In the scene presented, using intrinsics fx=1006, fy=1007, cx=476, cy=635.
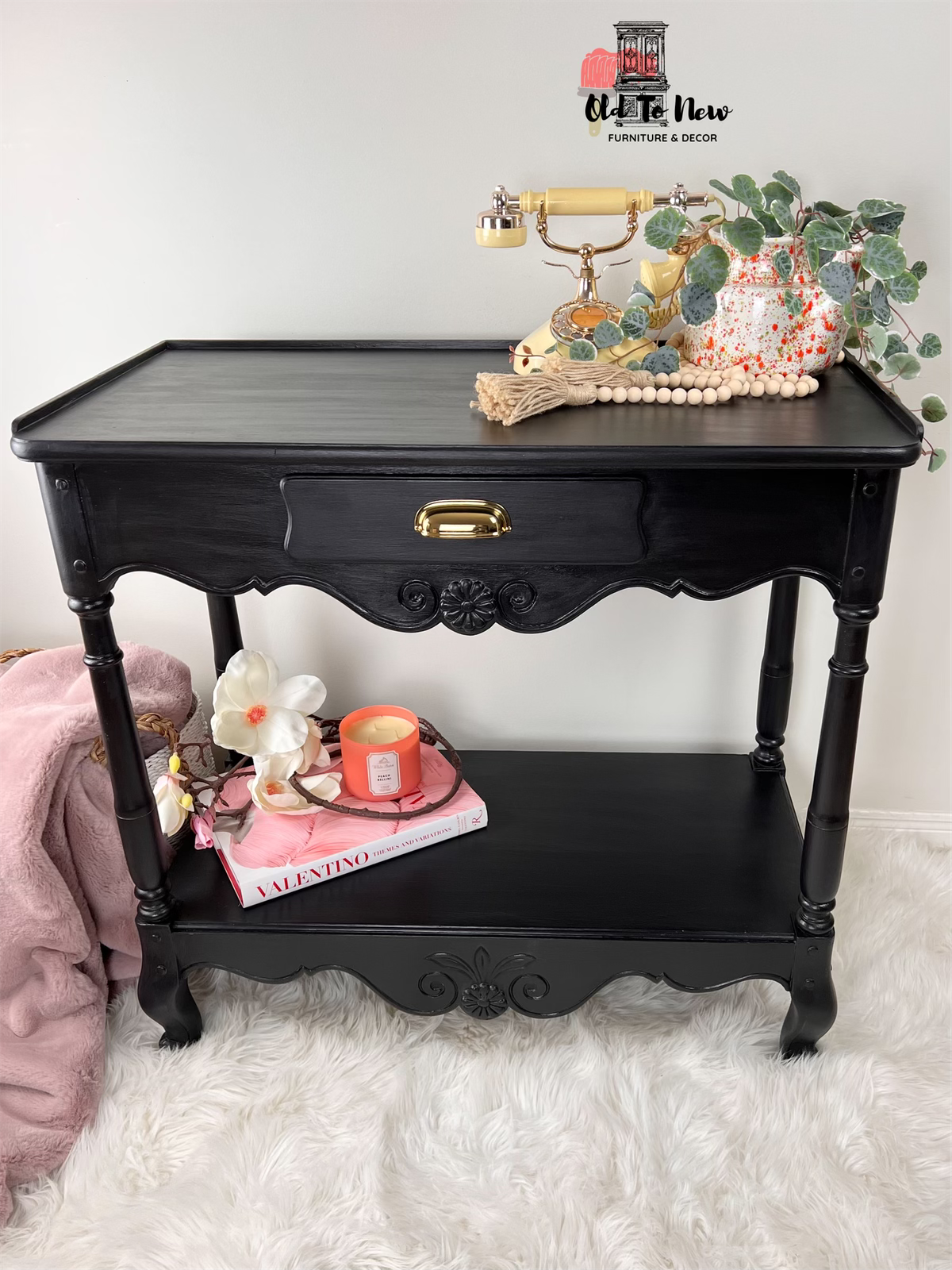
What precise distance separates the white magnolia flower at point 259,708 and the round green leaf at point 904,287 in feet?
2.57

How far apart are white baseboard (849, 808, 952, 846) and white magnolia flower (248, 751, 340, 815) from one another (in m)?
0.83

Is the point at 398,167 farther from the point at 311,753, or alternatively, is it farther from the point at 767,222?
the point at 311,753

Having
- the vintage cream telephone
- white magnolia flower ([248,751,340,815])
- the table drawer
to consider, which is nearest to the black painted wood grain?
the table drawer

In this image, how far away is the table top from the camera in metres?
0.86

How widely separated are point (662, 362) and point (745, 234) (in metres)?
0.14

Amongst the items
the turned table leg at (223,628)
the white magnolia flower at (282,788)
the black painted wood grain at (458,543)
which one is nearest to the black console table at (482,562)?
the black painted wood grain at (458,543)

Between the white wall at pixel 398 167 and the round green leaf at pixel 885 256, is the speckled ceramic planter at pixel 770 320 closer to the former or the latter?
the round green leaf at pixel 885 256

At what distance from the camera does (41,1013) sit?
3.76 feet

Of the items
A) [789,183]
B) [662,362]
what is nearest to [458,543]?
[662,362]

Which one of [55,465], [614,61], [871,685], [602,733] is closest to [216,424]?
[55,465]

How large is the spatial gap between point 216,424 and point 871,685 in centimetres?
101

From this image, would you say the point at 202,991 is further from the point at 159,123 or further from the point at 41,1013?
the point at 159,123

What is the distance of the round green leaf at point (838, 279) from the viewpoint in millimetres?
942

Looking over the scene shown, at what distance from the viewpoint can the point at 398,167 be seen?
4.03 feet
